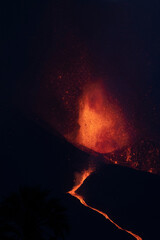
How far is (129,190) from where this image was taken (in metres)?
36.4

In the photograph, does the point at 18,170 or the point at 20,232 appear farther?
the point at 18,170

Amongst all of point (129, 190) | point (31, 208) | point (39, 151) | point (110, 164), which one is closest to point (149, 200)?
point (129, 190)

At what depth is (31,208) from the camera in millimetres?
6586

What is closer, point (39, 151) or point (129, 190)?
point (129, 190)

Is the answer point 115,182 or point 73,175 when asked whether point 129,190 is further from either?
point 73,175

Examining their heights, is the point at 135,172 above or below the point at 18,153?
above

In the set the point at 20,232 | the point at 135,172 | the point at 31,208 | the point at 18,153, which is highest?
the point at 135,172

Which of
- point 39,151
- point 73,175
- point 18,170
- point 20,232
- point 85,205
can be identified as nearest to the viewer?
point 20,232

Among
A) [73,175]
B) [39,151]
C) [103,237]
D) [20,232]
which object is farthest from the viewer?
[39,151]

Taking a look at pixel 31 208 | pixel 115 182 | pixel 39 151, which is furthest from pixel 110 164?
pixel 31 208

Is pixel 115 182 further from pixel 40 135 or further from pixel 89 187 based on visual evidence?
pixel 40 135

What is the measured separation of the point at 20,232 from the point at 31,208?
0.56 metres

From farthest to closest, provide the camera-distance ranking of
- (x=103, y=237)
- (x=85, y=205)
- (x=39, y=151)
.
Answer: (x=39, y=151)
(x=85, y=205)
(x=103, y=237)

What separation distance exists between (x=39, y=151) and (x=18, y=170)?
447cm
